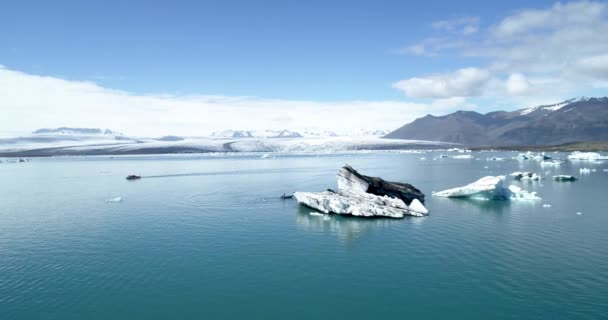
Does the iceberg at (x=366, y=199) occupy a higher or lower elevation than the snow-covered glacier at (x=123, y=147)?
lower

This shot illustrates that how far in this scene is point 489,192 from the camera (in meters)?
34.3

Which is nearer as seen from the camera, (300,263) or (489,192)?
(300,263)

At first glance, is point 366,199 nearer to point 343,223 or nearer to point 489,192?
point 343,223

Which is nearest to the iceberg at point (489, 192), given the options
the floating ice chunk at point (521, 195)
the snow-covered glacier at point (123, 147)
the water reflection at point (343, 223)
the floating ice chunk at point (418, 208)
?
the floating ice chunk at point (521, 195)

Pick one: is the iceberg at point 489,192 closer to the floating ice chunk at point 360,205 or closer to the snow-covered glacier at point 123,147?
the floating ice chunk at point 360,205

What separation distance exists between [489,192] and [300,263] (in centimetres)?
2322

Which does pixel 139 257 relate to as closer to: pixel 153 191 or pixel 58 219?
pixel 58 219

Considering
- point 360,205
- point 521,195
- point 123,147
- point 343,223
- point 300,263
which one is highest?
point 123,147

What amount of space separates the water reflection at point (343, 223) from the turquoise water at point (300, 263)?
0.13 m

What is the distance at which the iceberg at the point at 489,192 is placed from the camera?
33938mm

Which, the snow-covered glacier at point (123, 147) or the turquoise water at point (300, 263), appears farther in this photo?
the snow-covered glacier at point (123, 147)

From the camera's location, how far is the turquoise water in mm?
13734

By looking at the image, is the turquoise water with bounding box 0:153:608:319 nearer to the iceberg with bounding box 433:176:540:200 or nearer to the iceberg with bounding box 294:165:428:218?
Result: the iceberg with bounding box 294:165:428:218

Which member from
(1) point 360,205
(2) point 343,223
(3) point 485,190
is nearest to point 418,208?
(1) point 360,205
